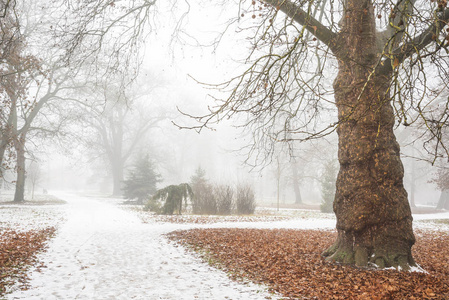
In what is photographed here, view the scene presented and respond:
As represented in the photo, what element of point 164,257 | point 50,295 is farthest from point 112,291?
point 164,257

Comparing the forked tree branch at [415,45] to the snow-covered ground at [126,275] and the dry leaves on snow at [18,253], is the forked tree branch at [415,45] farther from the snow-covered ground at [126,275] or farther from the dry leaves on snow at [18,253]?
the dry leaves on snow at [18,253]

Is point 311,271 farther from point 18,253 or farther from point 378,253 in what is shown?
point 18,253

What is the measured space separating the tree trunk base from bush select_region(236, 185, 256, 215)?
13.2 metres

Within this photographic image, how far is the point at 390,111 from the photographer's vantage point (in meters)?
5.41

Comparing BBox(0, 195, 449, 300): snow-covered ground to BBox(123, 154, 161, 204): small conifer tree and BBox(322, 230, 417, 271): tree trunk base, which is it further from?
BBox(123, 154, 161, 204): small conifer tree

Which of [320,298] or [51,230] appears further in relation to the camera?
[51,230]

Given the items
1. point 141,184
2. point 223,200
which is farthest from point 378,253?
point 141,184

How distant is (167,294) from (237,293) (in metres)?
0.98

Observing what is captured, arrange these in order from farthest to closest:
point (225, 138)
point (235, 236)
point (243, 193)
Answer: point (225, 138) < point (243, 193) < point (235, 236)

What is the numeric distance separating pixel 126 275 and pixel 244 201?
45.9ft

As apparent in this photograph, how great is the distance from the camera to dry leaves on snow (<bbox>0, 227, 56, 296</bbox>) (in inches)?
177

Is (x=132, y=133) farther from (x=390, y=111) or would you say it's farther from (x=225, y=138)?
(x=390, y=111)

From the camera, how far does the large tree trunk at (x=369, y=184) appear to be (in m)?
5.14

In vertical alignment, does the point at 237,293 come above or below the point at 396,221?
below
